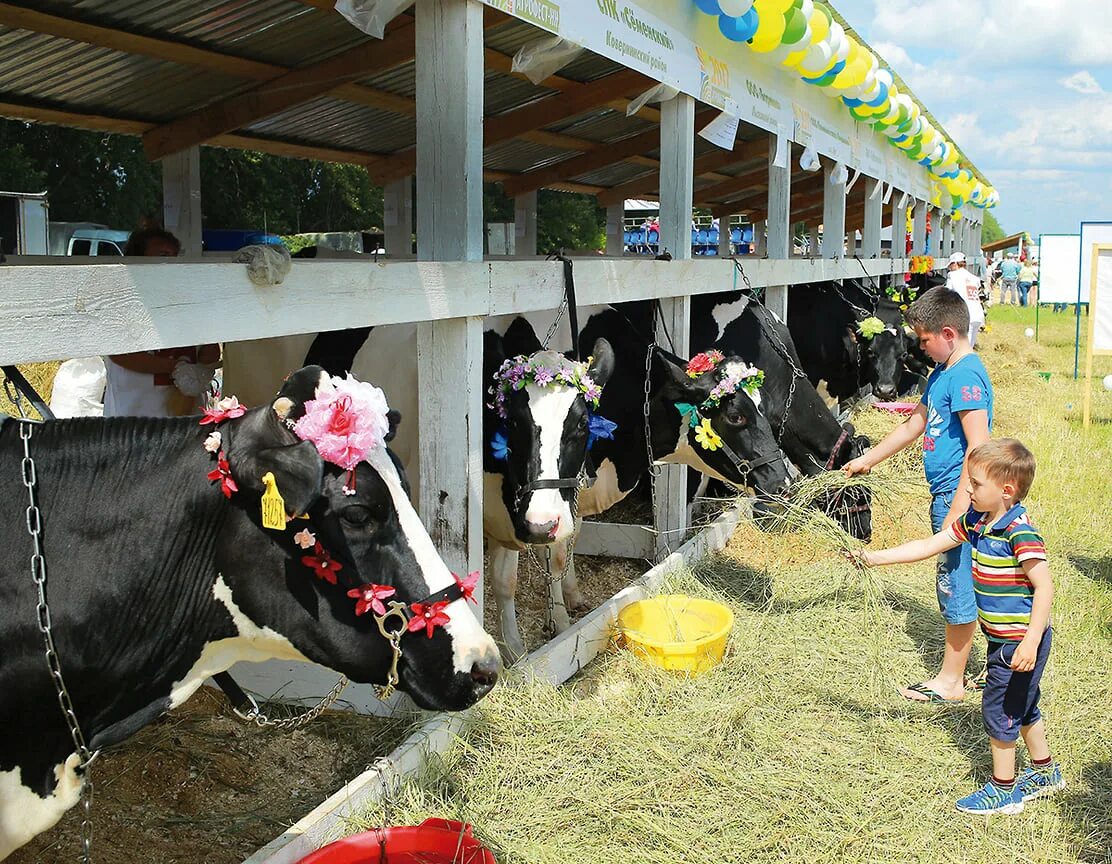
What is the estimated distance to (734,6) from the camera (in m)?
6.69

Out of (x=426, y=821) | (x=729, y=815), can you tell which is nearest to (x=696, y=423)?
(x=729, y=815)

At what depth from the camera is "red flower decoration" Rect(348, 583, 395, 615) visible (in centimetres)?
271

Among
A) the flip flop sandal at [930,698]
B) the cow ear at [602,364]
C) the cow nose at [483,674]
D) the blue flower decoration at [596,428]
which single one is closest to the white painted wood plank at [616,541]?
the cow ear at [602,364]

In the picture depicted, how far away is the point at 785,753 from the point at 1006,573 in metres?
1.14

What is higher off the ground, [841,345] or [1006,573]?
[841,345]

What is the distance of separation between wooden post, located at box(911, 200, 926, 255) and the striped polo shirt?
17145 mm

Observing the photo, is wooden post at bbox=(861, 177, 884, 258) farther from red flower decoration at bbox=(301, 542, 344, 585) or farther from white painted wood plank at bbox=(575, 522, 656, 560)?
red flower decoration at bbox=(301, 542, 344, 585)

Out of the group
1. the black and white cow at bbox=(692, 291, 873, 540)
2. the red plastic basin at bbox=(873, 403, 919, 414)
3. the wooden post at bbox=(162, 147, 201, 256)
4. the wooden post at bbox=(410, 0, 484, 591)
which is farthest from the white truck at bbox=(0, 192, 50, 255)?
the wooden post at bbox=(410, 0, 484, 591)

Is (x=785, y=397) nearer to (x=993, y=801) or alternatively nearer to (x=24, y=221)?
(x=993, y=801)

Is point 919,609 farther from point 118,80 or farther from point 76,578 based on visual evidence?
point 118,80

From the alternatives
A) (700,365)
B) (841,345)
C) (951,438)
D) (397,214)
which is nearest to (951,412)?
(951,438)

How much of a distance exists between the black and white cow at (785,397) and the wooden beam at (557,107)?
1.69m

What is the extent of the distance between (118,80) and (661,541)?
4321mm

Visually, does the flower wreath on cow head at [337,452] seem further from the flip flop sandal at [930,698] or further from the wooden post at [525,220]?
the wooden post at [525,220]
